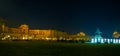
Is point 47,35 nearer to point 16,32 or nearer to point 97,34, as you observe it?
point 16,32

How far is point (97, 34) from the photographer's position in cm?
16500

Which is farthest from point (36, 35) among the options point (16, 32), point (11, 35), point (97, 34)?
point (97, 34)

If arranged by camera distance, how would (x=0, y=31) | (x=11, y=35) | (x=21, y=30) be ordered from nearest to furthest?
1. (x=0, y=31)
2. (x=11, y=35)
3. (x=21, y=30)

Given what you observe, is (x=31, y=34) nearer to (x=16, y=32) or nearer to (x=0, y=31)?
(x=16, y=32)

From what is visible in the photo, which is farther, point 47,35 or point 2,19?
point 47,35

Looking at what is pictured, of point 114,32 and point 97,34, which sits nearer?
point 97,34

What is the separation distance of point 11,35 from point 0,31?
1092 cm

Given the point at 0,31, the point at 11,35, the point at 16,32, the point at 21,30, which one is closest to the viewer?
the point at 0,31

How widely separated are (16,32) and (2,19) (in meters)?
24.3

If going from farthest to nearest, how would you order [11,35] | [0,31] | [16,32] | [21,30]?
1. [21,30]
2. [16,32]
3. [11,35]
4. [0,31]

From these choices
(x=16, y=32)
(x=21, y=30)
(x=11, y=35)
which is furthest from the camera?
(x=21, y=30)

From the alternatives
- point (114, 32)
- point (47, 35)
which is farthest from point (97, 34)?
point (47, 35)

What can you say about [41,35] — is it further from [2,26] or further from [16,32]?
[2,26]

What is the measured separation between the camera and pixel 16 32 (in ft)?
599
